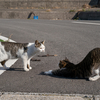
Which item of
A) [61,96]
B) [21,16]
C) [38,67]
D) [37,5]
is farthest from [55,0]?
[61,96]

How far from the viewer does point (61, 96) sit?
3508mm

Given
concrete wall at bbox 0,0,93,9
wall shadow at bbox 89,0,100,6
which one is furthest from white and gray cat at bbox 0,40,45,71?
wall shadow at bbox 89,0,100,6

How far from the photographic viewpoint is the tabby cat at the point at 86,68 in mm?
4117

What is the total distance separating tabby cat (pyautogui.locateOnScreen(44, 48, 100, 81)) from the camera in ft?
13.5

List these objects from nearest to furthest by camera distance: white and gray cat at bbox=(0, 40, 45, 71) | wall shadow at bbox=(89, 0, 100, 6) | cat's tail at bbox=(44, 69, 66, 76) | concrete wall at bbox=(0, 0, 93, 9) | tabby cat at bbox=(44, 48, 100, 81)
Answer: tabby cat at bbox=(44, 48, 100, 81) → cat's tail at bbox=(44, 69, 66, 76) → white and gray cat at bbox=(0, 40, 45, 71) → wall shadow at bbox=(89, 0, 100, 6) → concrete wall at bbox=(0, 0, 93, 9)

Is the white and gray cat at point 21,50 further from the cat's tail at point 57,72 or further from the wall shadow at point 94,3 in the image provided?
the wall shadow at point 94,3

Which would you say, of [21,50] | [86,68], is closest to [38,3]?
[21,50]

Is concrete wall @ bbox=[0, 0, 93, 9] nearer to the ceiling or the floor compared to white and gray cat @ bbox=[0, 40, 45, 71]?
nearer to the ceiling

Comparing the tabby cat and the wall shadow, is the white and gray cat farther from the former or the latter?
the wall shadow

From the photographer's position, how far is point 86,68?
13.9 ft

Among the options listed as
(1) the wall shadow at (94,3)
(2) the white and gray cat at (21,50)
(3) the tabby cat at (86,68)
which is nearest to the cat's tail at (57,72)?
(3) the tabby cat at (86,68)

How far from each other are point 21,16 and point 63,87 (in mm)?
26321

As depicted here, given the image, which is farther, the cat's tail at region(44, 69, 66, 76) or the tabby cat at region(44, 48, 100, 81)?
the cat's tail at region(44, 69, 66, 76)

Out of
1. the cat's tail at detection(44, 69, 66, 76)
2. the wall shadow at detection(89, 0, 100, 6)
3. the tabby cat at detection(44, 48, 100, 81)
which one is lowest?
the cat's tail at detection(44, 69, 66, 76)
